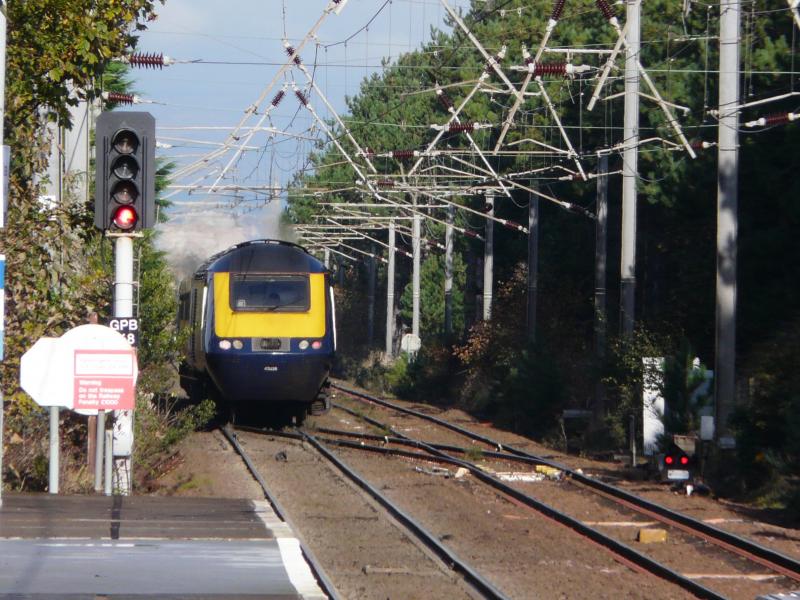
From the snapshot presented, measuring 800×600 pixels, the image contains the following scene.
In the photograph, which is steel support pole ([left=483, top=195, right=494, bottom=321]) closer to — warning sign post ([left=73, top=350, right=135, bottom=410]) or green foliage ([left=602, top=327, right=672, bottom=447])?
green foliage ([left=602, top=327, right=672, bottom=447])

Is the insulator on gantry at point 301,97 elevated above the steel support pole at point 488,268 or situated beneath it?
elevated above

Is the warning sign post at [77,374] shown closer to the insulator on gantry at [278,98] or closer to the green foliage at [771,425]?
the green foliage at [771,425]

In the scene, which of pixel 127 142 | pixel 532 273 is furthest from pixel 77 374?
pixel 532 273

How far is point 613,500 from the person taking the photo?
15.9m

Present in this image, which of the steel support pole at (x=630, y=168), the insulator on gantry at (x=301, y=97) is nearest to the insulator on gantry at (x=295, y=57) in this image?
the insulator on gantry at (x=301, y=97)

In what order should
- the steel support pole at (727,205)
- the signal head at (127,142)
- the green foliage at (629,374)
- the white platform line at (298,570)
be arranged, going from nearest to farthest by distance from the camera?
1. the white platform line at (298,570)
2. the signal head at (127,142)
3. the steel support pole at (727,205)
4. the green foliage at (629,374)

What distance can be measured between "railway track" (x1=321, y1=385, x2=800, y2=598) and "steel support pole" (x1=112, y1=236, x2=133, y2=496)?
190 inches

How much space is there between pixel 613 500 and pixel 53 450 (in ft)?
24.1

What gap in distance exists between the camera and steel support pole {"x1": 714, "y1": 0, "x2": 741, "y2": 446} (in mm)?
18797

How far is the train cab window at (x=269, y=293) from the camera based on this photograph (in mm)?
22766

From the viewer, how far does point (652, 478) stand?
18.4 metres

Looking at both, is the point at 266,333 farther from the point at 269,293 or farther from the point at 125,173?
the point at 125,173

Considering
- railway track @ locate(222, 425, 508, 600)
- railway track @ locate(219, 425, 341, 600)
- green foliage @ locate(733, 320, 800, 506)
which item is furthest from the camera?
green foliage @ locate(733, 320, 800, 506)

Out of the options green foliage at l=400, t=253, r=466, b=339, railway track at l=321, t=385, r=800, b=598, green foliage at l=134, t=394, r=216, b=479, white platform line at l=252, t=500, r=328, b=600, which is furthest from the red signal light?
green foliage at l=400, t=253, r=466, b=339
